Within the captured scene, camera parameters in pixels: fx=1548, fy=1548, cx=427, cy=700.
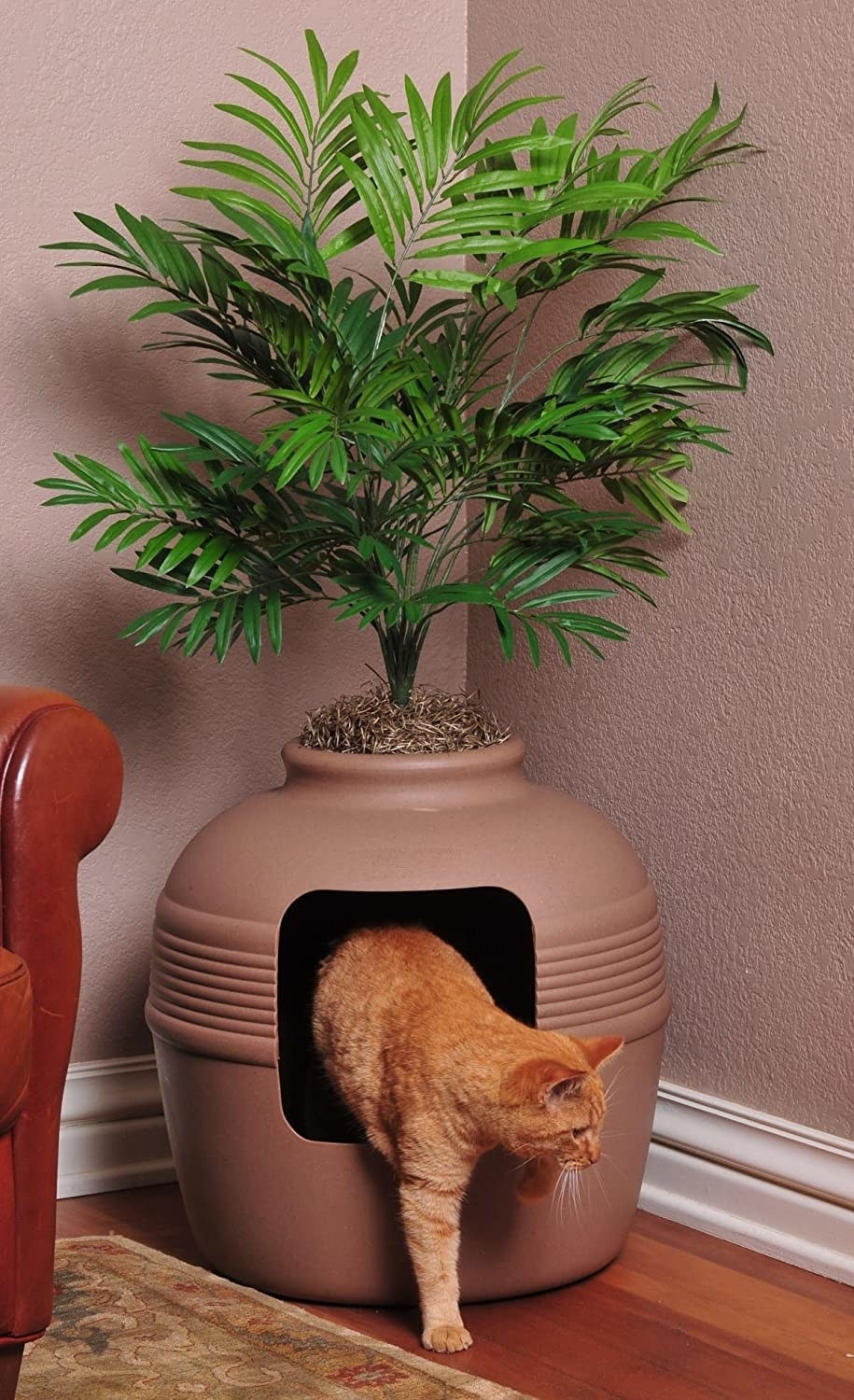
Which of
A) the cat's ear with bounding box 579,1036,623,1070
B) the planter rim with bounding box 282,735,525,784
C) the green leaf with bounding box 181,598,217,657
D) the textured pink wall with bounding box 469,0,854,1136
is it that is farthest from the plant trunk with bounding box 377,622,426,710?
the cat's ear with bounding box 579,1036,623,1070

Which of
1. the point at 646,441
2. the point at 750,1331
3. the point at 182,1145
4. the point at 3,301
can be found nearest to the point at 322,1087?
the point at 182,1145

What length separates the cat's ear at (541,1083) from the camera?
1.60 meters

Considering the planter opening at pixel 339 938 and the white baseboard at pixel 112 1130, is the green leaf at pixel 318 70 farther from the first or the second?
the white baseboard at pixel 112 1130

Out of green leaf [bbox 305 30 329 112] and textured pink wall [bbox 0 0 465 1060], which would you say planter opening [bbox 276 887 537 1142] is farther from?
green leaf [bbox 305 30 329 112]

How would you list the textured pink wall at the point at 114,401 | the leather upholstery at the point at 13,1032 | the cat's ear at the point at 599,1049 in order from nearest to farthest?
the leather upholstery at the point at 13,1032, the cat's ear at the point at 599,1049, the textured pink wall at the point at 114,401

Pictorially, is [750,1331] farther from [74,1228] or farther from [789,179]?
[789,179]

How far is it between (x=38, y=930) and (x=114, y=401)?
1.05 meters

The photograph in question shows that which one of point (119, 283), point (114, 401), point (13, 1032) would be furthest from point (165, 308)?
point (13, 1032)

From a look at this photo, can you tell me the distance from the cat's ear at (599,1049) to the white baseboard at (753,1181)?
41 cm

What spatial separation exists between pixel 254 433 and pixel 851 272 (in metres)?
0.90

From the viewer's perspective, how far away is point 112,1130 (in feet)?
7.41

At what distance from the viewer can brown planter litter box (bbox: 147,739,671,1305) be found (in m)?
1.79

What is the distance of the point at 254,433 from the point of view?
7.63 ft

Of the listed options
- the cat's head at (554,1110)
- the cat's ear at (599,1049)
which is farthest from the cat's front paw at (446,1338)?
Result: the cat's ear at (599,1049)
